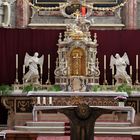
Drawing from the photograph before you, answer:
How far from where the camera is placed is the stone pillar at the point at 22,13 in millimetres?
14938

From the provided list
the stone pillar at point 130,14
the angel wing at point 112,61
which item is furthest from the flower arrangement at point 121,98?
the stone pillar at point 130,14

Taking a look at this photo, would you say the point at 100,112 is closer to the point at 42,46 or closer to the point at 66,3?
the point at 42,46

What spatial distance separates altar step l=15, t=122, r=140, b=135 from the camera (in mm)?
11070

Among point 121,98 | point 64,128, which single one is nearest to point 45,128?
point 64,128

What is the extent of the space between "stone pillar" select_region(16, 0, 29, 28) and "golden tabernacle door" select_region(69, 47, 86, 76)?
8.63 ft

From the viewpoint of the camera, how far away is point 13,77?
1309 cm

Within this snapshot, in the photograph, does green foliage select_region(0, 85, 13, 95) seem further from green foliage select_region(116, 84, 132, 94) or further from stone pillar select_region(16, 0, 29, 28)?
stone pillar select_region(16, 0, 29, 28)

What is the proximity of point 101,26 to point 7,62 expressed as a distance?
3.18 meters

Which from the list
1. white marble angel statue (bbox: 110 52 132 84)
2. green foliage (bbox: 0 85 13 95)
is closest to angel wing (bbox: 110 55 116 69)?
white marble angel statue (bbox: 110 52 132 84)

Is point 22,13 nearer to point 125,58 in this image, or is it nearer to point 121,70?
point 125,58

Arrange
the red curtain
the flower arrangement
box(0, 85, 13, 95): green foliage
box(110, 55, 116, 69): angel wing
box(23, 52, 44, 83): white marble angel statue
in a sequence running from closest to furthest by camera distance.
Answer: the flower arrangement, box(0, 85, 13, 95): green foliage, box(23, 52, 44, 83): white marble angel statue, box(110, 55, 116, 69): angel wing, the red curtain

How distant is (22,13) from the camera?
15008 mm

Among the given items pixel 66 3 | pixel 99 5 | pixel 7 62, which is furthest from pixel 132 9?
pixel 7 62

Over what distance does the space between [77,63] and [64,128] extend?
7.25 ft
